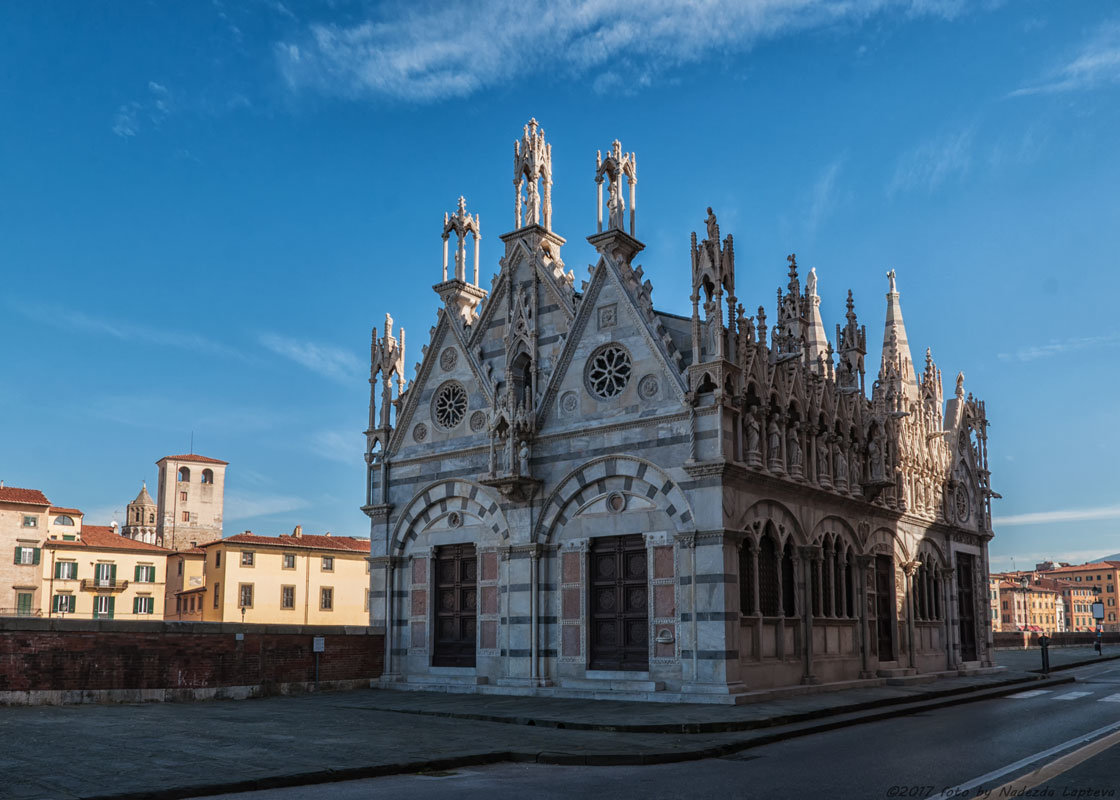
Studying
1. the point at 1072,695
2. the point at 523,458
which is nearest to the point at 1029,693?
the point at 1072,695

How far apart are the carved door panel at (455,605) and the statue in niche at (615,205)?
945 centimetres

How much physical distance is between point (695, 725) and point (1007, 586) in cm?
16344

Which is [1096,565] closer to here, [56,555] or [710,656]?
[56,555]

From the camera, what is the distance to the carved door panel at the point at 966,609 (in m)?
36.0

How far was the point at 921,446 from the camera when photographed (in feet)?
114

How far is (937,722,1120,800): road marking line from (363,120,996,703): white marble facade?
7.33m

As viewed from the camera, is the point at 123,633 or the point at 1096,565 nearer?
the point at 123,633

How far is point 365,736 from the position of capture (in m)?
16.5

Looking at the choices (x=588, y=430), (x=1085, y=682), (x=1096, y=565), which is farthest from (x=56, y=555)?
(x=1096, y=565)

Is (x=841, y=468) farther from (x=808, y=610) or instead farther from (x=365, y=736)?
(x=365, y=736)

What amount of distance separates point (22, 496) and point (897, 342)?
57.6 metres

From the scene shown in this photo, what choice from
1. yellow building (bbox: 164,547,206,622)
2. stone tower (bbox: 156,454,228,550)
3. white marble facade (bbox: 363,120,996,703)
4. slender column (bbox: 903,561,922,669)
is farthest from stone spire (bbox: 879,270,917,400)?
stone tower (bbox: 156,454,228,550)

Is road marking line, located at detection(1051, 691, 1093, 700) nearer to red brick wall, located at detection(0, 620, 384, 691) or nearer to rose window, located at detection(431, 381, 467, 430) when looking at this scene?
rose window, located at detection(431, 381, 467, 430)

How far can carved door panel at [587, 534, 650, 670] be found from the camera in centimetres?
2408
